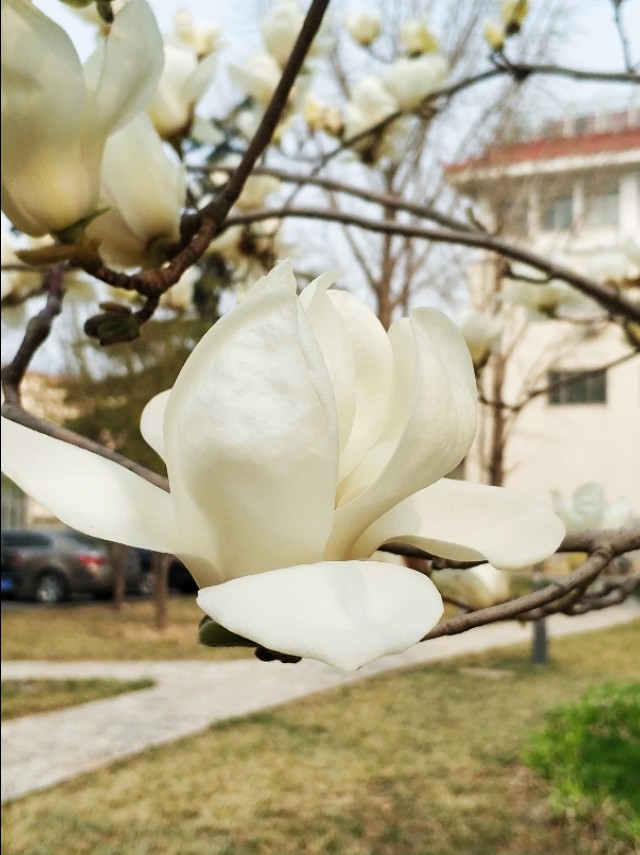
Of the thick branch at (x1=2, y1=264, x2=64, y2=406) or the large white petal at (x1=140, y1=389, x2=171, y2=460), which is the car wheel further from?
the large white petal at (x1=140, y1=389, x2=171, y2=460)

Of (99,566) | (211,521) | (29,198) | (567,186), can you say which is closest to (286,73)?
(29,198)

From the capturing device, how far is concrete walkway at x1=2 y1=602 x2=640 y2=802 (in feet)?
12.6

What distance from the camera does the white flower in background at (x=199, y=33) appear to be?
4.57 feet

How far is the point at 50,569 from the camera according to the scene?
1020 cm

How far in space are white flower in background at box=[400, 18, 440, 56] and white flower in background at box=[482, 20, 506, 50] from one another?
18 centimetres

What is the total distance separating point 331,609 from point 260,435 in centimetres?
7

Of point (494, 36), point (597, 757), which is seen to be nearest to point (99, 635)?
point (597, 757)

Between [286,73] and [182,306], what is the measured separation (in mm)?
583

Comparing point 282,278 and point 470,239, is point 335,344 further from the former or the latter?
point 470,239

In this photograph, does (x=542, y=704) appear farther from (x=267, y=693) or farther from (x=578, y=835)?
(x=578, y=835)

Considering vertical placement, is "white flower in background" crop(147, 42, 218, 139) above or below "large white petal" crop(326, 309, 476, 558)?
above

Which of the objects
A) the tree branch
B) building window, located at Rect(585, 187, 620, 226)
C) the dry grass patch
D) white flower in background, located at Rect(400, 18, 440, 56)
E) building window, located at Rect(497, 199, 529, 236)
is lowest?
the dry grass patch

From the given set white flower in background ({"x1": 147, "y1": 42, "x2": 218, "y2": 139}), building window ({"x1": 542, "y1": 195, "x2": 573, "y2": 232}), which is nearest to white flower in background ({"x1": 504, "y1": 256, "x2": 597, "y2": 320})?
white flower in background ({"x1": 147, "y1": 42, "x2": 218, "y2": 139})

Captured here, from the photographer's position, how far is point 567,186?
8.91m
